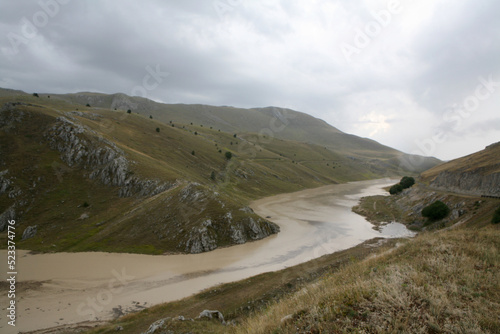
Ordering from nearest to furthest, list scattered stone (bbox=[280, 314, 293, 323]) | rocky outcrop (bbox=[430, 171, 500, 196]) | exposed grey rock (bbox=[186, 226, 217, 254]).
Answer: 1. scattered stone (bbox=[280, 314, 293, 323])
2. exposed grey rock (bbox=[186, 226, 217, 254])
3. rocky outcrop (bbox=[430, 171, 500, 196])

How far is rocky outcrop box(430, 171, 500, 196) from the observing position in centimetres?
4434

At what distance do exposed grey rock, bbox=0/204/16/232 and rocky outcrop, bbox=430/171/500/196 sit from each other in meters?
96.7

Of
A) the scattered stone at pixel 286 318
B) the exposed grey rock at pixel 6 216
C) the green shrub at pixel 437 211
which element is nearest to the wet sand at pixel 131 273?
the green shrub at pixel 437 211

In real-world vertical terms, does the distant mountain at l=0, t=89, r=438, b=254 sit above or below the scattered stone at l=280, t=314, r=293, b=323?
above

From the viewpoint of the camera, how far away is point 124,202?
54469 millimetres

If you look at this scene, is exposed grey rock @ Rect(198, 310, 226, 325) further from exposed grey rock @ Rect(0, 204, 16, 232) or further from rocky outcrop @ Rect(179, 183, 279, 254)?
exposed grey rock @ Rect(0, 204, 16, 232)

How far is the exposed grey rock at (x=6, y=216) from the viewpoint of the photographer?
47.4m

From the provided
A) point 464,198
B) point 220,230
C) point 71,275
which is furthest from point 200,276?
point 464,198

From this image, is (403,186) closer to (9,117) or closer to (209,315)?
(209,315)

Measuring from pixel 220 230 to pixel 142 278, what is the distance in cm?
1699

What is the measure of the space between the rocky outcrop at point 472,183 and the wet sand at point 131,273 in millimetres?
16324

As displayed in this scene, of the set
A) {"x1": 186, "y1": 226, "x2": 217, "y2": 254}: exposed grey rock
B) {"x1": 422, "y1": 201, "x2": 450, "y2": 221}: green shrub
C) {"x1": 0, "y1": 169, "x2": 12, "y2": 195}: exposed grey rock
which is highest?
{"x1": 0, "y1": 169, "x2": 12, "y2": 195}: exposed grey rock

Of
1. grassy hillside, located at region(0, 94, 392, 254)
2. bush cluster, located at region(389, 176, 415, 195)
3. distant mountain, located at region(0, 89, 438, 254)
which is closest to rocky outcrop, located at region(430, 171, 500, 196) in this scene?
bush cluster, located at region(389, 176, 415, 195)

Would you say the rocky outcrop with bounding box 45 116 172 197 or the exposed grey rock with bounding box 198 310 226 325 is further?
the rocky outcrop with bounding box 45 116 172 197
